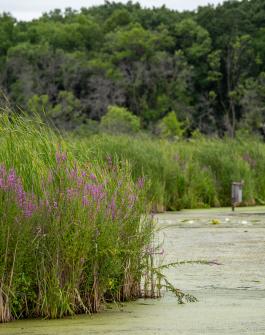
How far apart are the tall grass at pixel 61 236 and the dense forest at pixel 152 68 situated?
5651cm

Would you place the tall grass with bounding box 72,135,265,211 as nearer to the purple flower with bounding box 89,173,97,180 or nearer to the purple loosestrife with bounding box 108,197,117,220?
the purple flower with bounding box 89,173,97,180

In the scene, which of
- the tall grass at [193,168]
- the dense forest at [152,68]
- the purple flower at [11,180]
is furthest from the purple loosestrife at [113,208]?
the dense forest at [152,68]

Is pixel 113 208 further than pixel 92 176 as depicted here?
No

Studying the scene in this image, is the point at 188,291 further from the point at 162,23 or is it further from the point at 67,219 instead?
the point at 162,23

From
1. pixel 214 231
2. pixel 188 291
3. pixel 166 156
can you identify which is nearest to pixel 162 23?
pixel 166 156

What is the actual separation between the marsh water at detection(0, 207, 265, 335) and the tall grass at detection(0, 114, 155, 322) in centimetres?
16

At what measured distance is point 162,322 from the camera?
6020 millimetres

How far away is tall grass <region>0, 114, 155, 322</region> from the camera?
19.8 feet

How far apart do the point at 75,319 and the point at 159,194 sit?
13046 millimetres

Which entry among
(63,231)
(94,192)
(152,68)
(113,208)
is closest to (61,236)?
(63,231)

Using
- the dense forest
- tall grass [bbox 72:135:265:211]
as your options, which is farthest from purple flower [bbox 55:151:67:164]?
the dense forest

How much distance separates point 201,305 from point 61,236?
1.17 meters

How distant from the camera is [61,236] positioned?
242 inches

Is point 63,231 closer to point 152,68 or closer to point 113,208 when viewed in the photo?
point 113,208
